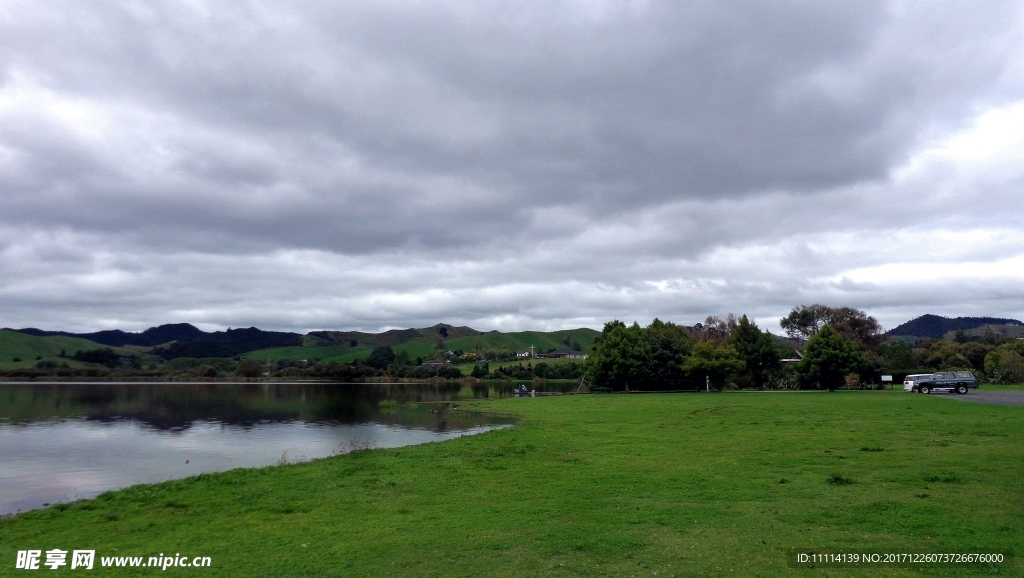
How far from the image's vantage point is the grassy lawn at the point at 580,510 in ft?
32.1

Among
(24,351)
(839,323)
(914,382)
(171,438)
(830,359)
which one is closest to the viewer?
(171,438)

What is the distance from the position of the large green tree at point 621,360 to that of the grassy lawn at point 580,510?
5263cm

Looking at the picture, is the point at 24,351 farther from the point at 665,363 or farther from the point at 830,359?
the point at 830,359

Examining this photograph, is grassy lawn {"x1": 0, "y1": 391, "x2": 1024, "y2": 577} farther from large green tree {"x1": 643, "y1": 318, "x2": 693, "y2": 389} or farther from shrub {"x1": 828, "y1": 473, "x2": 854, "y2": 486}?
large green tree {"x1": 643, "y1": 318, "x2": 693, "y2": 389}

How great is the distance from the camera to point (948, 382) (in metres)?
52.2

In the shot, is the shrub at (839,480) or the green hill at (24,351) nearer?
the shrub at (839,480)

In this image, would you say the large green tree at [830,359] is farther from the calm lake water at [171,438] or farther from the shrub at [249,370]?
the shrub at [249,370]

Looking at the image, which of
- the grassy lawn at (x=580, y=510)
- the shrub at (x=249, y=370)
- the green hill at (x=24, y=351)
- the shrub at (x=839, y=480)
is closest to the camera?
the grassy lawn at (x=580, y=510)

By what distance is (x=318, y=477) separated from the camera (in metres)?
18.8

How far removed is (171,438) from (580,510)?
32.8 m

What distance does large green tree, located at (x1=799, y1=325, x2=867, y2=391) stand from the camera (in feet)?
223

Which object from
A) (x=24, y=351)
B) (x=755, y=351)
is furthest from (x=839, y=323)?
(x=24, y=351)

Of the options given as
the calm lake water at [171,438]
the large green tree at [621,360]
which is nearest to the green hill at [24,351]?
the calm lake water at [171,438]

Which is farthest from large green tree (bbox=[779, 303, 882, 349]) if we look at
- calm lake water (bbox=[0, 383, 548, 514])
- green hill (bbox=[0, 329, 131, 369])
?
green hill (bbox=[0, 329, 131, 369])
